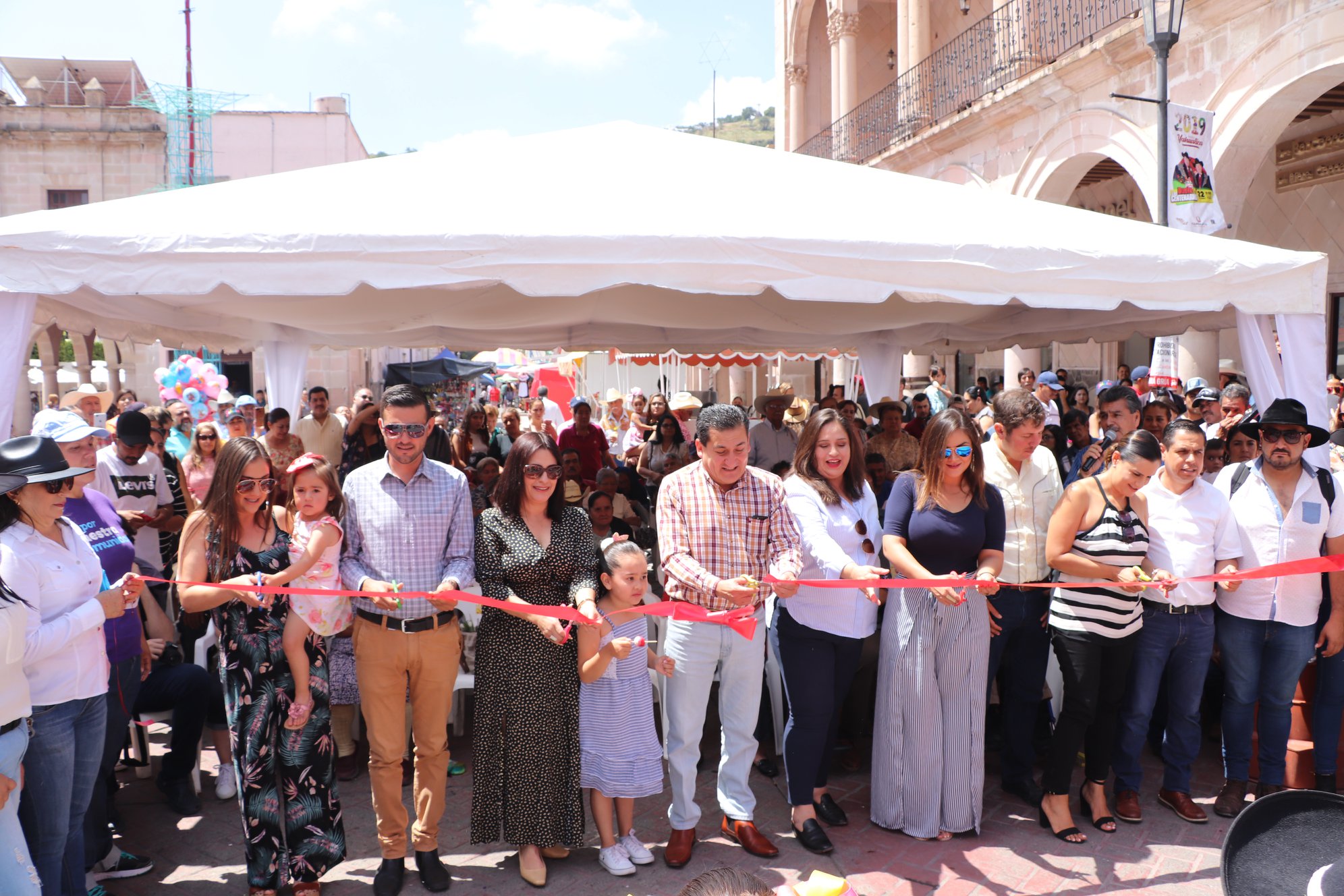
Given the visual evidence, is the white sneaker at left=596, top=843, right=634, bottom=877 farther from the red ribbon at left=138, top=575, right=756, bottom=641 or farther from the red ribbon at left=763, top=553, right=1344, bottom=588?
the red ribbon at left=763, top=553, right=1344, bottom=588

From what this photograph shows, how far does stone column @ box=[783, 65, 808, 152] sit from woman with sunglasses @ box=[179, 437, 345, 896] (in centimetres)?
2283

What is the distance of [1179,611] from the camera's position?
426 centimetres

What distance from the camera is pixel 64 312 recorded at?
527 centimetres

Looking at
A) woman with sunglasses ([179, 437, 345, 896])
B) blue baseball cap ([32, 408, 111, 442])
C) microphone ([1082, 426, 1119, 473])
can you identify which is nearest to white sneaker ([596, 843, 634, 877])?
woman with sunglasses ([179, 437, 345, 896])

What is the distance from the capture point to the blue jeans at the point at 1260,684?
4.35 metres

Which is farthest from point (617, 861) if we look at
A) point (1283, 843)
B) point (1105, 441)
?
point (1105, 441)

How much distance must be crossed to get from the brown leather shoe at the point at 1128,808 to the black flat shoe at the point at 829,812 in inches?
50.2

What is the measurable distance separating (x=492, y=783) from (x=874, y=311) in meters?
Result: 5.45

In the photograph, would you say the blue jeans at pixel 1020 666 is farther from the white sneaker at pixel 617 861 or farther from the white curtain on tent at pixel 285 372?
the white curtain on tent at pixel 285 372

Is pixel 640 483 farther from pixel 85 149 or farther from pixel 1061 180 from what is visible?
pixel 85 149

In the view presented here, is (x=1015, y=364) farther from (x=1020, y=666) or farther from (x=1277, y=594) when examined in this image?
(x=1020, y=666)

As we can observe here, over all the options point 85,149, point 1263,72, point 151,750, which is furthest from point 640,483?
point 85,149

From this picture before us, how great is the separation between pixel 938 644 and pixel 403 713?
2.30 m

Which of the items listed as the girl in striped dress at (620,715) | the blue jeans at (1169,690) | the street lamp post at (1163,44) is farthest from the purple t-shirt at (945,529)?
the street lamp post at (1163,44)
